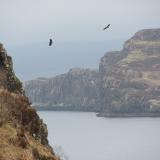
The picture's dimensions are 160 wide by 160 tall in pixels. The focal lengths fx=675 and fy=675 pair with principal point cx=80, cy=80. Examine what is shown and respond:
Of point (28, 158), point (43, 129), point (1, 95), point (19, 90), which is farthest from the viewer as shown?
point (19, 90)

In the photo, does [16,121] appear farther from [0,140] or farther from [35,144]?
[0,140]

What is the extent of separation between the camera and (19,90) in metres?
30.5

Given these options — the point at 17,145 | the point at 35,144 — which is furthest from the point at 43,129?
the point at 17,145

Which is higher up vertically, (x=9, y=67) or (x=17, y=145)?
(x=9, y=67)

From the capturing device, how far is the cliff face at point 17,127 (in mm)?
20786

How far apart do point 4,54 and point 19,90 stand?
178 cm

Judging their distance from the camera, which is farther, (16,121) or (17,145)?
(16,121)

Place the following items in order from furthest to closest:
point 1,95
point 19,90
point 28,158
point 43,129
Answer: point 19,90 < point 43,129 < point 1,95 < point 28,158

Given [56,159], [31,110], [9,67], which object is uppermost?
[9,67]

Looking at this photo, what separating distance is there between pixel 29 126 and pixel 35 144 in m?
1.90

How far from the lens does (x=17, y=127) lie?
929 inches

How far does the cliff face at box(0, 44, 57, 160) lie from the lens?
68.2 feet

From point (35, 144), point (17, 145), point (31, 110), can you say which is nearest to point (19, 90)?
point (31, 110)

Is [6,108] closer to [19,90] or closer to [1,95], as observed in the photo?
[1,95]
